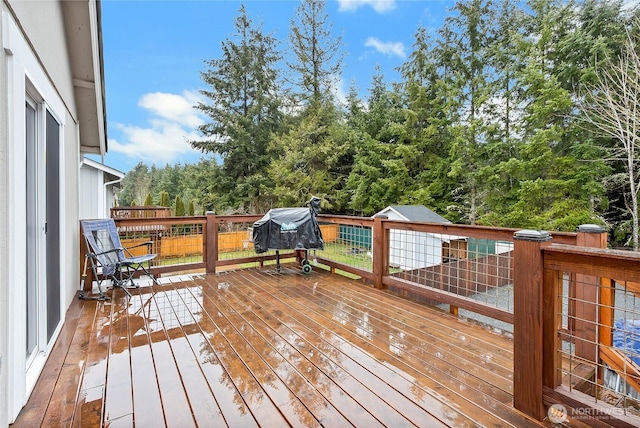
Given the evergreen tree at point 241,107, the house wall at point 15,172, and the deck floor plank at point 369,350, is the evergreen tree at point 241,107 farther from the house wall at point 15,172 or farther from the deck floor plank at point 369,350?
the house wall at point 15,172

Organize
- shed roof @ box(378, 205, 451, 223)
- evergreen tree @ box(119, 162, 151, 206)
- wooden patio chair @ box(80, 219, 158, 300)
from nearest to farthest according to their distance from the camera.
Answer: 1. wooden patio chair @ box(80, 219, 158, 300)
2. shed roof @ box(378, 205, 451, 223)
3. evergreen tree @ box(119, 162, 151, 206)

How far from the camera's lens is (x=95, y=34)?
140 inches

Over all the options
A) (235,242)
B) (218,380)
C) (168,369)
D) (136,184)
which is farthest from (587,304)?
(136,184)

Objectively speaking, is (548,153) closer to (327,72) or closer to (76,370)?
(327,72)

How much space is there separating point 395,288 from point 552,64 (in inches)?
440

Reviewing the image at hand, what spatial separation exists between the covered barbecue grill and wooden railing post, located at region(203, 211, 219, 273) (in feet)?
2.26

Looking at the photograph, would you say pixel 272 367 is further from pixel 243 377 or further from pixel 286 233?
pixel 286 233

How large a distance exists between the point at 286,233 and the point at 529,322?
11.3ft

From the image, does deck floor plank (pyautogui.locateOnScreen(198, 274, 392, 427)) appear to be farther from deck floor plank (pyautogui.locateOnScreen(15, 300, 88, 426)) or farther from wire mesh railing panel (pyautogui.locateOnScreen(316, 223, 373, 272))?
wire mesh railing panel (pyautogui.locateOnScreen(316, 223, 373, 272))

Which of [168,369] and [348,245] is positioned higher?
[348,245]

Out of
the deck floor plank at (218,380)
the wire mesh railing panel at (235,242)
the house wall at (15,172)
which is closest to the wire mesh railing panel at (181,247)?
the wire mesh railing panel at (235,242)

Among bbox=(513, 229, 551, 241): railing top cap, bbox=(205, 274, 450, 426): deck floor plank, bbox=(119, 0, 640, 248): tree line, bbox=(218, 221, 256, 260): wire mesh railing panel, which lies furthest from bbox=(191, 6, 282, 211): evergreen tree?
bbox=(513, 229, 551, 241): railing top cap

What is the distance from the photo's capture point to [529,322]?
5.75 feet

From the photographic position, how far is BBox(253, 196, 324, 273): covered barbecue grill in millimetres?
4754
